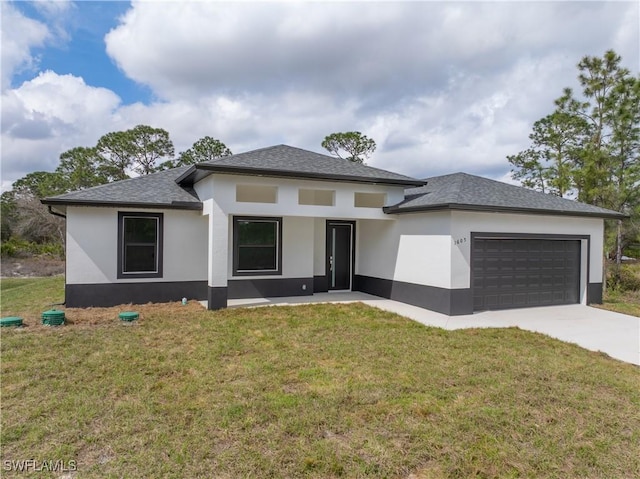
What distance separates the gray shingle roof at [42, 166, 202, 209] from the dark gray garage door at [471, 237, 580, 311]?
8454mm

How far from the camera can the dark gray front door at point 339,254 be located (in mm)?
13328

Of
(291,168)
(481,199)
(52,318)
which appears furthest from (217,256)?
(481,199)

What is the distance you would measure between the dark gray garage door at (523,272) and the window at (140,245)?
9.14m

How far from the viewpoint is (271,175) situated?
994 centimetres

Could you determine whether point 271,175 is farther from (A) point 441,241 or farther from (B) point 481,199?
(B) point 481,199

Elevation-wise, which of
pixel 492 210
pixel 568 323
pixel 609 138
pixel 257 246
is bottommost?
pixel 568 323

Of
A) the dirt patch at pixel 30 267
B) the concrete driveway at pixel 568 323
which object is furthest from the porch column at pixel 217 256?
the dirt patch at pixel 30 267

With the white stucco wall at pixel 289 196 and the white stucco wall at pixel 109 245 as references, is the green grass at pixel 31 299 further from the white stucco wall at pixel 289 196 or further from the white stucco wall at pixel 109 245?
the white stucco wall at pixel 289 196

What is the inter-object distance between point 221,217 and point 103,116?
21.2 m

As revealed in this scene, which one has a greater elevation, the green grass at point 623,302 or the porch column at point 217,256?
the porch column at point 217,256

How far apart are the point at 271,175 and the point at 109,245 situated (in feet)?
16.8

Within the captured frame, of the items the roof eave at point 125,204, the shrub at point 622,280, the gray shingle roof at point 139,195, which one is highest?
the gray shingle roof at point 139,195

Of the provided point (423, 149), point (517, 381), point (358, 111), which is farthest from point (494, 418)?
point (423, 149)

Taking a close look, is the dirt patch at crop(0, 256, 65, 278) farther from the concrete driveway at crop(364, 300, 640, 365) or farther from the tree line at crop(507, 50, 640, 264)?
the tree line at crop(507, 50, 640, 264)
